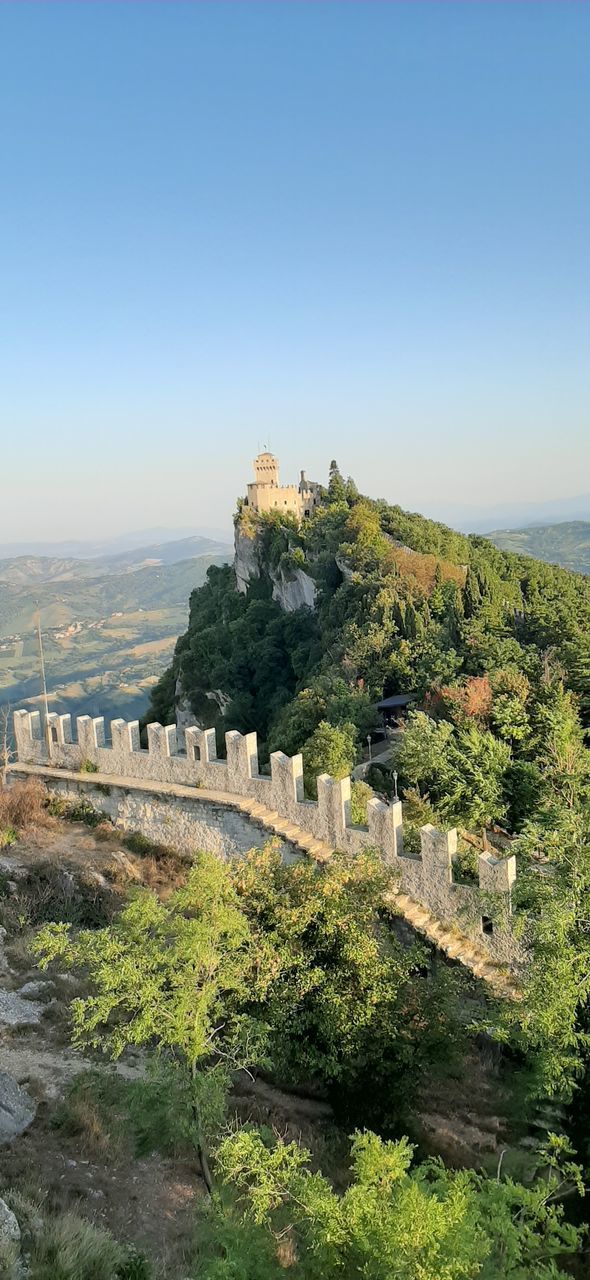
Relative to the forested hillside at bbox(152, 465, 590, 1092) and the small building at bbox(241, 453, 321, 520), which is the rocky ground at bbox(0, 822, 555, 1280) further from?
the small building at bbox(241, 453, 321, 520)

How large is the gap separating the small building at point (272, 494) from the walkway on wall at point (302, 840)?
221 ft

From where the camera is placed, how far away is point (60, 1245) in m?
6.45

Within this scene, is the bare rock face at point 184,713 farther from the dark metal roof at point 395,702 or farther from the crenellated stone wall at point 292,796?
the crenellated stone wall at point 292,796

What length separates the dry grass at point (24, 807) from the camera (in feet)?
57.7

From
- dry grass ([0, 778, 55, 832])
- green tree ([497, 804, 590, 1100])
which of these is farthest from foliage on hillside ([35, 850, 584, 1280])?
dry grass ([0, 778, 55, 832])

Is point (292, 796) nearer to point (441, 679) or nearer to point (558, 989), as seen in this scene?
point (558, 989)

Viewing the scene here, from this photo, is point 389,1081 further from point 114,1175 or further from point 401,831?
point 401,831

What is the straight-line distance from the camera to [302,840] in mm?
14555

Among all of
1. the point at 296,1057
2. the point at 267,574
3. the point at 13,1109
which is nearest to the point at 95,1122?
the point at 13,1109

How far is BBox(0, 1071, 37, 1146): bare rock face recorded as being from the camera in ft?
28.1

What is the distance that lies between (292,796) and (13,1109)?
7326mm

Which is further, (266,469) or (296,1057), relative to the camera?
(266,469)

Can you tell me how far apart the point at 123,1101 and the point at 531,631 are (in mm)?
29255

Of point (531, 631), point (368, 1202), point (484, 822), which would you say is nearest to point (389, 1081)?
point (368, 1202)
